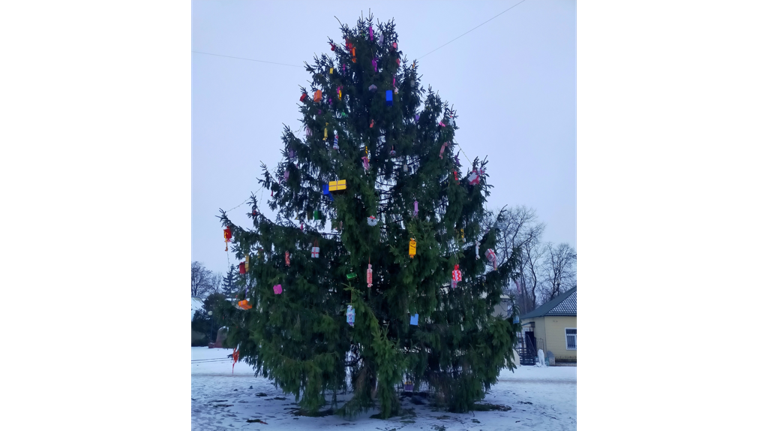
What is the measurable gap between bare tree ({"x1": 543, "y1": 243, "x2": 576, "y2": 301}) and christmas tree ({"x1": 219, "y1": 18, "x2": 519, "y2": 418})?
2308 cm

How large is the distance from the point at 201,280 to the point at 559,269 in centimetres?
2531

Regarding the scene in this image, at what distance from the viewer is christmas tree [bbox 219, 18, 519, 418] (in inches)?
237

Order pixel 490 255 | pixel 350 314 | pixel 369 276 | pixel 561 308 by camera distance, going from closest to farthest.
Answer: pixel 350 314, pixel 369 276, pixel 490 255, pixel 561 308

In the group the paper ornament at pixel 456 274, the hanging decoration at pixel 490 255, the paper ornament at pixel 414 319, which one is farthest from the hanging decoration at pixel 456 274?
the paper ornament at pixel 414 319

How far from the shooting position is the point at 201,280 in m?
33.8

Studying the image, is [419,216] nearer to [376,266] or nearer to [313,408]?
[376,266]

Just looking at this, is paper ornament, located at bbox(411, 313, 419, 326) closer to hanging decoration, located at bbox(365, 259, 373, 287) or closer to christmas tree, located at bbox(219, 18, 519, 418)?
christmas tree, located at bbox(219, 18, 519, 418)

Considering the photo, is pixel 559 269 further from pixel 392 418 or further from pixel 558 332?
pixel 392 418

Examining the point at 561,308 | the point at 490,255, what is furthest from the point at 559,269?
the point at 490,255

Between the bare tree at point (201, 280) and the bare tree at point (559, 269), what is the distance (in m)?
22.9

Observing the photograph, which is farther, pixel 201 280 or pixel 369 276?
pixel 201 280

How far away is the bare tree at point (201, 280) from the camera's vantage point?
32.5 m

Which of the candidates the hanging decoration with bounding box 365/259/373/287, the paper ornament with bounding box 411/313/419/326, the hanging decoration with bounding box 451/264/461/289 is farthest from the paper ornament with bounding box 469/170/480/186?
the paper ornament with bounding box 411/313/419/326
